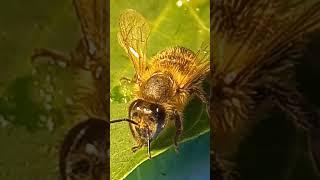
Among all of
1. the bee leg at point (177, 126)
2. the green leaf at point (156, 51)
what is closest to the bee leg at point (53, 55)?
the green leaf at point (156, 51)

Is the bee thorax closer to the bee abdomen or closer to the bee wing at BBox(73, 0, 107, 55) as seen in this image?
the bee abdomen

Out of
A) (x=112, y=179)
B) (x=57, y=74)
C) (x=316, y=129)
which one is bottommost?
(x=112, y=179)

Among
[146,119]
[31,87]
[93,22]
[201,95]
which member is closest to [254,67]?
[201,95]

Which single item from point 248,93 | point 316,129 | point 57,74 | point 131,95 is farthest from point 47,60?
point 316,129

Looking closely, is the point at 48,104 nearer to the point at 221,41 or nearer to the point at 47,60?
the point at 47,60

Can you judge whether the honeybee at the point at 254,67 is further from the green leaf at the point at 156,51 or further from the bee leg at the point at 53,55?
the bee leg at the point at 53,55

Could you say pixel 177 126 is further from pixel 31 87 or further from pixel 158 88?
pixel 31 87
